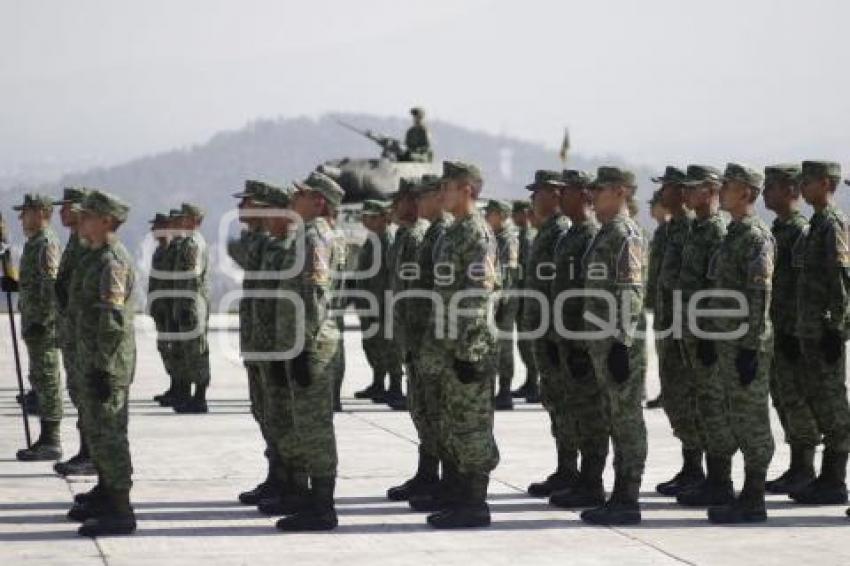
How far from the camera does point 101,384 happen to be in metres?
9.61

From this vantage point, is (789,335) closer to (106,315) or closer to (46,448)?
(106,315)

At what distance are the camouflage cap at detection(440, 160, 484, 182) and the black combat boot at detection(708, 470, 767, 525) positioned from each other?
2311 mm

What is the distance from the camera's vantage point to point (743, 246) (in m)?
10.2

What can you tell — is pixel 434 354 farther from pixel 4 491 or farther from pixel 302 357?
pixel 4 491

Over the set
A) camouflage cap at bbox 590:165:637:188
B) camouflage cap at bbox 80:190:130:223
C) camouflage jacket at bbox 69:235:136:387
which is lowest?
Answer: camouflage jacket at bbox 69:235:136:387

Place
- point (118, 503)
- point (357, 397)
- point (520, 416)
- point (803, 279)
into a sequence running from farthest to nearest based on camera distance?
point (357, 397) → point (520, 416) → point (803, 279) → point (118, 503)

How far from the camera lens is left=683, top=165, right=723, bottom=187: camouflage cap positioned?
35.5ft

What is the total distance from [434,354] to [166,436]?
4690mm

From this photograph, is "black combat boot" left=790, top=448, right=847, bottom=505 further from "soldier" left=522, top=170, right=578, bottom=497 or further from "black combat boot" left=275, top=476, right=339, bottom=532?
"black combat boot" left=275, top=476, right=339, bottom=532

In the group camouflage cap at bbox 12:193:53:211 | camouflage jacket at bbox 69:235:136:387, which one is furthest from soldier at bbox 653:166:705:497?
camouflage cap at bbox 12:193:53:211

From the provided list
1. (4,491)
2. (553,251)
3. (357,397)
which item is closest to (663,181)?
(553,251)

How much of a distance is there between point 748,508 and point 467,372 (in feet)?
5.85

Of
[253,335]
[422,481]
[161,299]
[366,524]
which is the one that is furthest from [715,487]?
[161,299]

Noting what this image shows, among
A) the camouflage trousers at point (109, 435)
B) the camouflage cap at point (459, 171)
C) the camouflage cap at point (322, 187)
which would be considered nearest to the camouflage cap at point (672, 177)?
the camouflage cap at point (459, 171)
